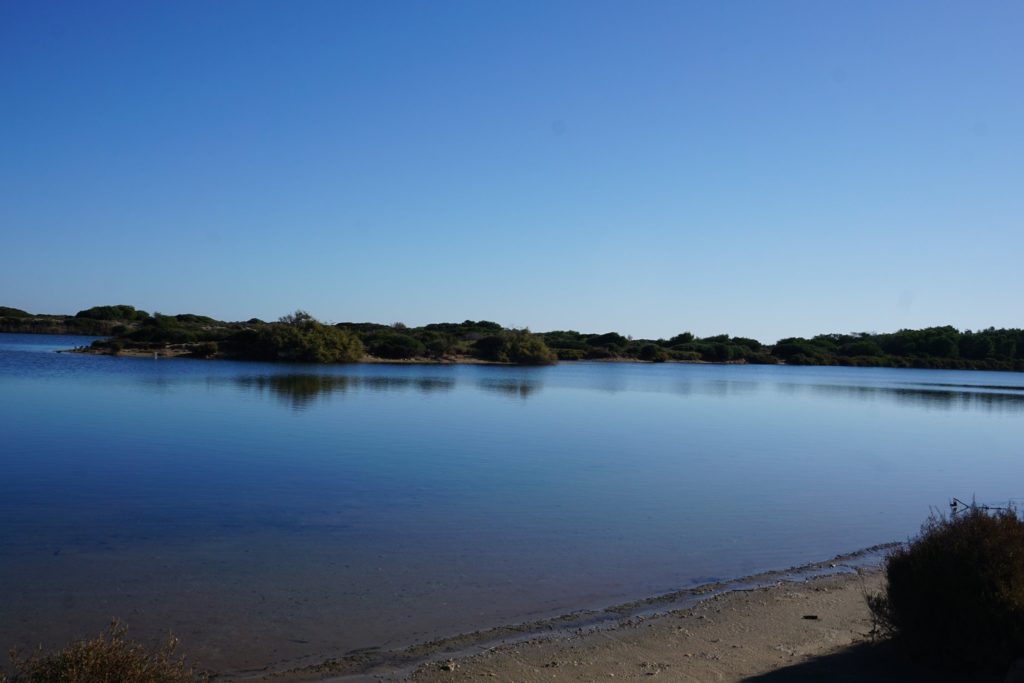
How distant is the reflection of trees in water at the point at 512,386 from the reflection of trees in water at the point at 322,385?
1791 millimetres

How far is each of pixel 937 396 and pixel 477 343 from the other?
3644 centimetres

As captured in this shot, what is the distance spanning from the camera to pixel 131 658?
4434mm

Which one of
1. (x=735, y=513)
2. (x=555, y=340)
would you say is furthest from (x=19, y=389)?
(x=555, y=340)

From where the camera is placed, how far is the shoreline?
613cm

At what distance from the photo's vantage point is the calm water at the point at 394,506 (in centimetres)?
755

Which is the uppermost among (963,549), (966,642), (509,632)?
(963,549)

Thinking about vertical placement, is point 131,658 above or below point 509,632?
above

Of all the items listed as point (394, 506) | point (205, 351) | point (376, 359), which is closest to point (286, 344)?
point (205, 351)

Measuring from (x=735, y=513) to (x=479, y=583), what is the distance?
5543 mm

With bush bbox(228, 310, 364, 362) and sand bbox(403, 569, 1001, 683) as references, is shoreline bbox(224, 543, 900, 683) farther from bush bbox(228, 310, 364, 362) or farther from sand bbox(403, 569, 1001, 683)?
bush bbox(228, 310, 364, 362)

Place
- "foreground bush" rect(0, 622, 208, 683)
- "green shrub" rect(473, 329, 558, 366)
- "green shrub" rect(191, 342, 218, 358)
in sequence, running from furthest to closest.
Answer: "green shrub" rect(473, 329, 558, 366)
"green shrub" rect(191, 342, 218, 358)
"foreground bush" rect(0, 622, 208, 683)

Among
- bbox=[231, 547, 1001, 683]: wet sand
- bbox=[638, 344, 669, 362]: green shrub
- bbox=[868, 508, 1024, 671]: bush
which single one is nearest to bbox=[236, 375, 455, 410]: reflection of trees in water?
bbox=[231, 547, 1001, 683]: wet sand

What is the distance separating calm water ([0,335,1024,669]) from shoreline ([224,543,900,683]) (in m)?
0.25

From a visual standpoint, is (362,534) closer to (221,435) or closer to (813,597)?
(813,597)
